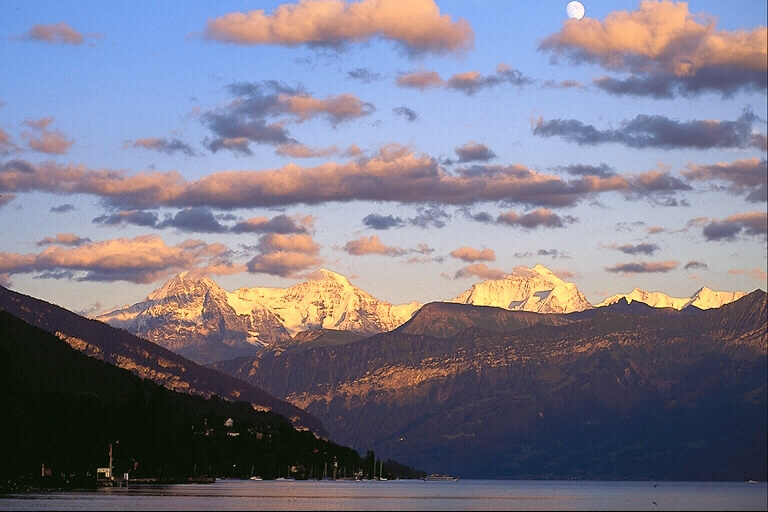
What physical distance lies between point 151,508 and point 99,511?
40.0 feet

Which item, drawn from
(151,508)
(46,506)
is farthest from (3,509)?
(151,508)

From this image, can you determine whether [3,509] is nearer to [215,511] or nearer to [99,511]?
[99,511]

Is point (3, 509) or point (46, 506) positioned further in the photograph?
point (46, 506)

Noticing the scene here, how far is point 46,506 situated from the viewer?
188 metres

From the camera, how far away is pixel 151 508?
637 feet

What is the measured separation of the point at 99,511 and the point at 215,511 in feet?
56.2

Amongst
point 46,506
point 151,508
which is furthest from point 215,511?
point 46,506

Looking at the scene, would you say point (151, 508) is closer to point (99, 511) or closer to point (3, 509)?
point (99, 511)

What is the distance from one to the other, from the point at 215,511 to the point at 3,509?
3046 centimetres

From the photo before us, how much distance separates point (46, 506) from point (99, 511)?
9839 mm

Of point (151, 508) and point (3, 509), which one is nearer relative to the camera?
point (3, 509)

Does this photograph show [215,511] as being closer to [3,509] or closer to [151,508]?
[151,508]

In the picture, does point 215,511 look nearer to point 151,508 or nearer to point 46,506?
point 151,508

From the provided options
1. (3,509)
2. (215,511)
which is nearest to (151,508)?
(215,511)
